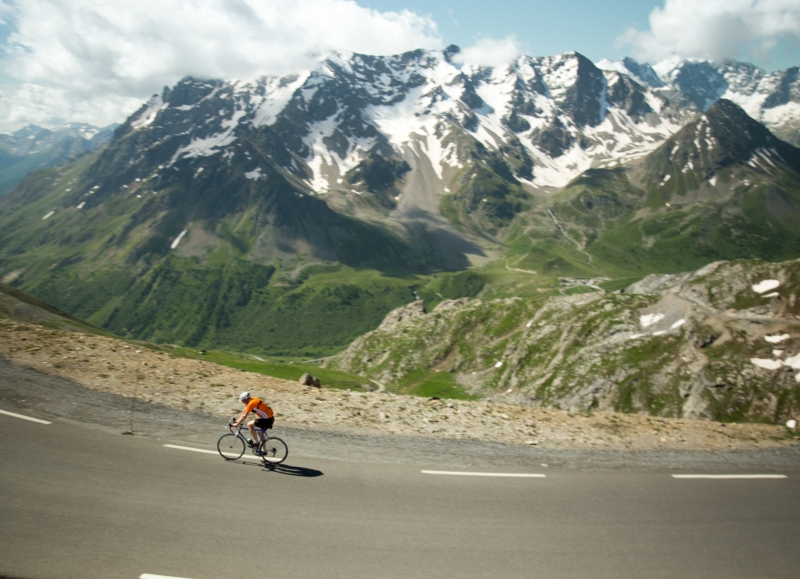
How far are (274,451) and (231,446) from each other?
176 centimetres

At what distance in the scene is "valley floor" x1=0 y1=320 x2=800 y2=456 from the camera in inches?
958

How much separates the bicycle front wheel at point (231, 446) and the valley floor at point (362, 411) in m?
3.38

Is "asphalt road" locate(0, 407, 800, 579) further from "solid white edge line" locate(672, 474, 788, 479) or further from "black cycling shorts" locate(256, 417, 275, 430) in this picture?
"black cycling shorts" locate(256, 417, 275, 430)

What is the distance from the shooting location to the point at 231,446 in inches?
770

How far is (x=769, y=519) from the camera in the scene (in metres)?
17.3

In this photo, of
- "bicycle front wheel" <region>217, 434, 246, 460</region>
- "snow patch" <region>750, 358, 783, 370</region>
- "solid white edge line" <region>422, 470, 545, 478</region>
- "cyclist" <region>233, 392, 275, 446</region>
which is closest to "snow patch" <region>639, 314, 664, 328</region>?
"snow patch" <region>750, 358, 783, 370</region>

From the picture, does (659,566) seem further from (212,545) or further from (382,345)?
(382,345)

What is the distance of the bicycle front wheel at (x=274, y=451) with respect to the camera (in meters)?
19.3

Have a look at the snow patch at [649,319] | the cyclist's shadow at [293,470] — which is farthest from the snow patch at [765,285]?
the cyclist's shadow at [293,470]

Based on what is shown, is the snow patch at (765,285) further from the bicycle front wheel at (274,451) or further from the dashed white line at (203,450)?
the dashed white line at (203,450)

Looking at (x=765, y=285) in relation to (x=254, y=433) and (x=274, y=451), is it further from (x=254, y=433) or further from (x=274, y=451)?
(x=254, y=433)

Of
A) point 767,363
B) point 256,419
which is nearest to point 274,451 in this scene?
point 256,419

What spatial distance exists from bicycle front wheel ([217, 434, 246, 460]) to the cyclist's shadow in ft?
4.59

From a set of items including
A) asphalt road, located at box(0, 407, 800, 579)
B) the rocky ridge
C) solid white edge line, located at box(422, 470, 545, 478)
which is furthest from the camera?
the rocky ridge
